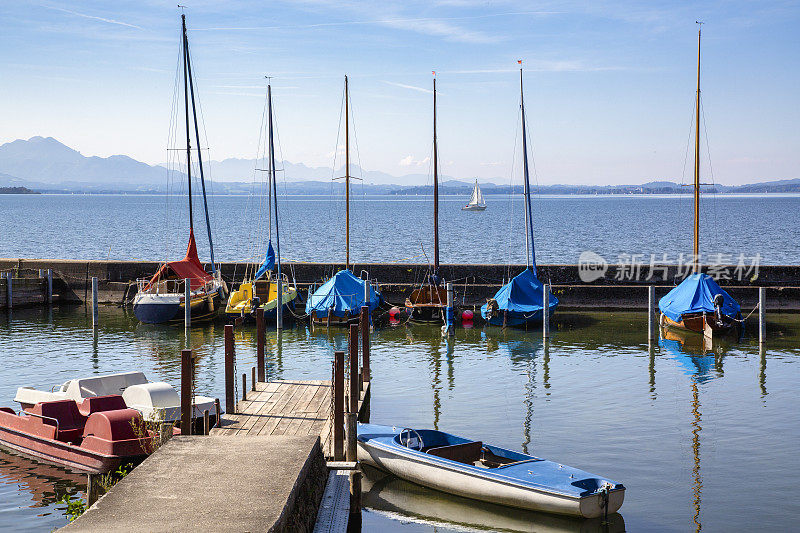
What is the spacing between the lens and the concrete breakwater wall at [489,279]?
36.7 metres

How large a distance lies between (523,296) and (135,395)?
19999 mm

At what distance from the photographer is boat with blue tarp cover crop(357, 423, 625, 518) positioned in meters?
13.4

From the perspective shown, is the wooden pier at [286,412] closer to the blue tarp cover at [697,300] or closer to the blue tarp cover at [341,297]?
the blue tarp cover at [341,297]

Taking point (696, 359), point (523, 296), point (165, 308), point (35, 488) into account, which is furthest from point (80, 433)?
point (523, 296)

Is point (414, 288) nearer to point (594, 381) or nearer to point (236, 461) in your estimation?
point (594, 381)

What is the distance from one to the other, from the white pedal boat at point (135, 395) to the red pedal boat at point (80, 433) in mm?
379

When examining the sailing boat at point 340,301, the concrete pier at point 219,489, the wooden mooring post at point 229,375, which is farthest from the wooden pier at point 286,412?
the sailing boat at point 340,301

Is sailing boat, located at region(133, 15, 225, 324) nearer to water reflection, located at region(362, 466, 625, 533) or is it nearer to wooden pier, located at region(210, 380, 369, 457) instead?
A: wooden pier, located at region(210, 380, 369, 457)

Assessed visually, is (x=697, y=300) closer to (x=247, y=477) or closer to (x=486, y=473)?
(x=486, y=473)

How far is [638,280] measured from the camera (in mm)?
38969

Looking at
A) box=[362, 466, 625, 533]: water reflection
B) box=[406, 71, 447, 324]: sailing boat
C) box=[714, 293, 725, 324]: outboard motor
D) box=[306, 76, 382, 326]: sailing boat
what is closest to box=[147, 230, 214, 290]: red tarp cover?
box=[306, 76, 382, 326]: sailing boat

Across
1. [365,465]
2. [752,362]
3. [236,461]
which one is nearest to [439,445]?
[365,465]

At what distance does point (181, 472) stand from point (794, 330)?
27587 mm

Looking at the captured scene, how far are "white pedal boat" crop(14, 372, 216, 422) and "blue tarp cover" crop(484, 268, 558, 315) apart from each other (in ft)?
59.1
